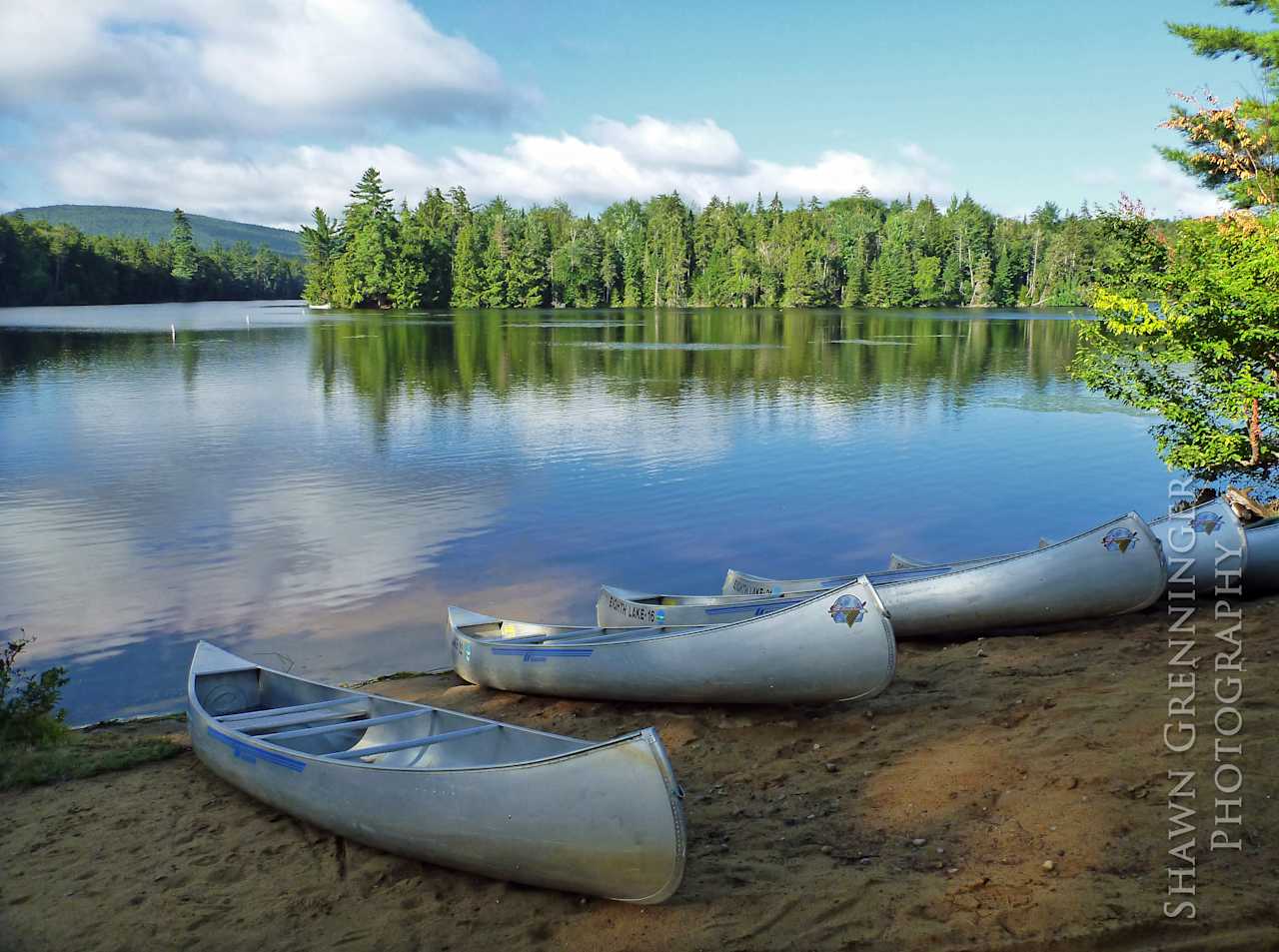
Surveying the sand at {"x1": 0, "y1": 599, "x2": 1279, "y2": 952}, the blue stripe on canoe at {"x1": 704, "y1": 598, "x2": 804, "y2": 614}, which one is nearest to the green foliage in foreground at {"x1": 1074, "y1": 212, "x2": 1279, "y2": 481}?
the sand at {"x1": 0, "y1": 599, "x2": 1279, "y2": 952}

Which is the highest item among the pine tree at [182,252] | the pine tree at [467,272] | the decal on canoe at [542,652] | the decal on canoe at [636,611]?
the pine tree at [182,252]

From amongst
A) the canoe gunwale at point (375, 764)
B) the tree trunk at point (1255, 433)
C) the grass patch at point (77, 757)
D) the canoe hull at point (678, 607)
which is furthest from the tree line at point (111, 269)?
the tree trunk at point (1255, 433)

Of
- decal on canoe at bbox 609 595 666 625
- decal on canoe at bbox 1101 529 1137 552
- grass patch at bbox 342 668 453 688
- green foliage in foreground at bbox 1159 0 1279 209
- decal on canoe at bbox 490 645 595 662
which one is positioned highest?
green foliage in foreground at bbox 1159 0 1279 209

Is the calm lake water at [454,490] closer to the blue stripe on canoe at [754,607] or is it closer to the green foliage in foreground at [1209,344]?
the green foliage in foreground at [1209,344]

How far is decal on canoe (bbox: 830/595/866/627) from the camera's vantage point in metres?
7.59

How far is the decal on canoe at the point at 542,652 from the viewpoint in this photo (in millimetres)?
8789

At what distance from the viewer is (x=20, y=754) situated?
26.4 feet

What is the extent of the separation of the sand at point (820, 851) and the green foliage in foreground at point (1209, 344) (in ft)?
17.5

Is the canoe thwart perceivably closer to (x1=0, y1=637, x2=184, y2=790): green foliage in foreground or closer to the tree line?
(x1=0, y1=637, x2=184, y2=790): green foliage in foreground

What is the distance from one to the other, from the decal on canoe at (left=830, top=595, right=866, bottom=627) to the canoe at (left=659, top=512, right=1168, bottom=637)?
4.87 feet

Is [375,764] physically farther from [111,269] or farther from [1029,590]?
[111,269]

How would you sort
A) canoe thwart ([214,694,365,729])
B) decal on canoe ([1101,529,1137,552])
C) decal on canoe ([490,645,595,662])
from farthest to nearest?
decal on canoe ([1101,529,1137,552]), decal on canoe ([490,645,595,662]), canoe thwart ([214,694,365,729])

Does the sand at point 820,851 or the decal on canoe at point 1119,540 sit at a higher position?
the decal on canoe at point 1119,540

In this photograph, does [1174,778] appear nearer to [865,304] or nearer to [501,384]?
[501,384]
